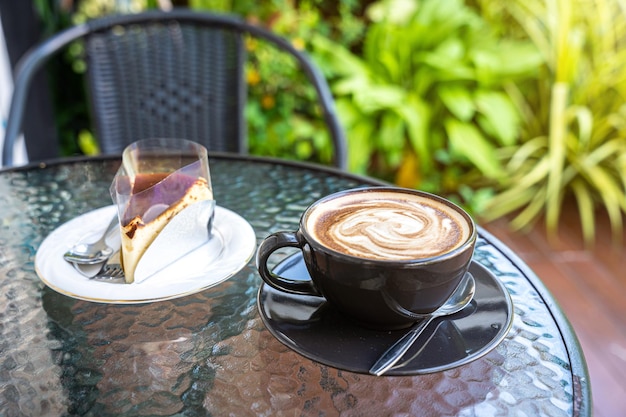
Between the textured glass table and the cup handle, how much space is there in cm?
5

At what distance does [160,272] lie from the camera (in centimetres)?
71

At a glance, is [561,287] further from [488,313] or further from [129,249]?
[129,249]

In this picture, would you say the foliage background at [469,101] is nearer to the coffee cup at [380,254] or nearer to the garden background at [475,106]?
the garden background at [475,106]

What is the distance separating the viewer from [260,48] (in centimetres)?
241

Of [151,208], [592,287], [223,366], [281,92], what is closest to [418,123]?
[281,92]

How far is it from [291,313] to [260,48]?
195cm

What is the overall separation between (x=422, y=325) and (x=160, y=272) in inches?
12.6

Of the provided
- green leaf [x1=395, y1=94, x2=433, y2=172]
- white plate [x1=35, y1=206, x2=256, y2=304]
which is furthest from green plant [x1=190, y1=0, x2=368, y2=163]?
white plate [x1=35, y1=206, x2=256, y2=304]

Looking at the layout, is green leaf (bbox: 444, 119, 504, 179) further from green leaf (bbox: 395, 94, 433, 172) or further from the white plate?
the white plate

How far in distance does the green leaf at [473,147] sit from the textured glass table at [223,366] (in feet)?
5.76

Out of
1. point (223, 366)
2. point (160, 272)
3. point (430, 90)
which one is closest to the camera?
point (223, 366)

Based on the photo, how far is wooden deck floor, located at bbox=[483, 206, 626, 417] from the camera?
5.49 ft

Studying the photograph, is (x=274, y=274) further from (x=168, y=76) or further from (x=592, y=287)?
(x=592, y=287)

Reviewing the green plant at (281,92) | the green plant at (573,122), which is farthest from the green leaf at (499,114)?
the green plant at (281,92)
